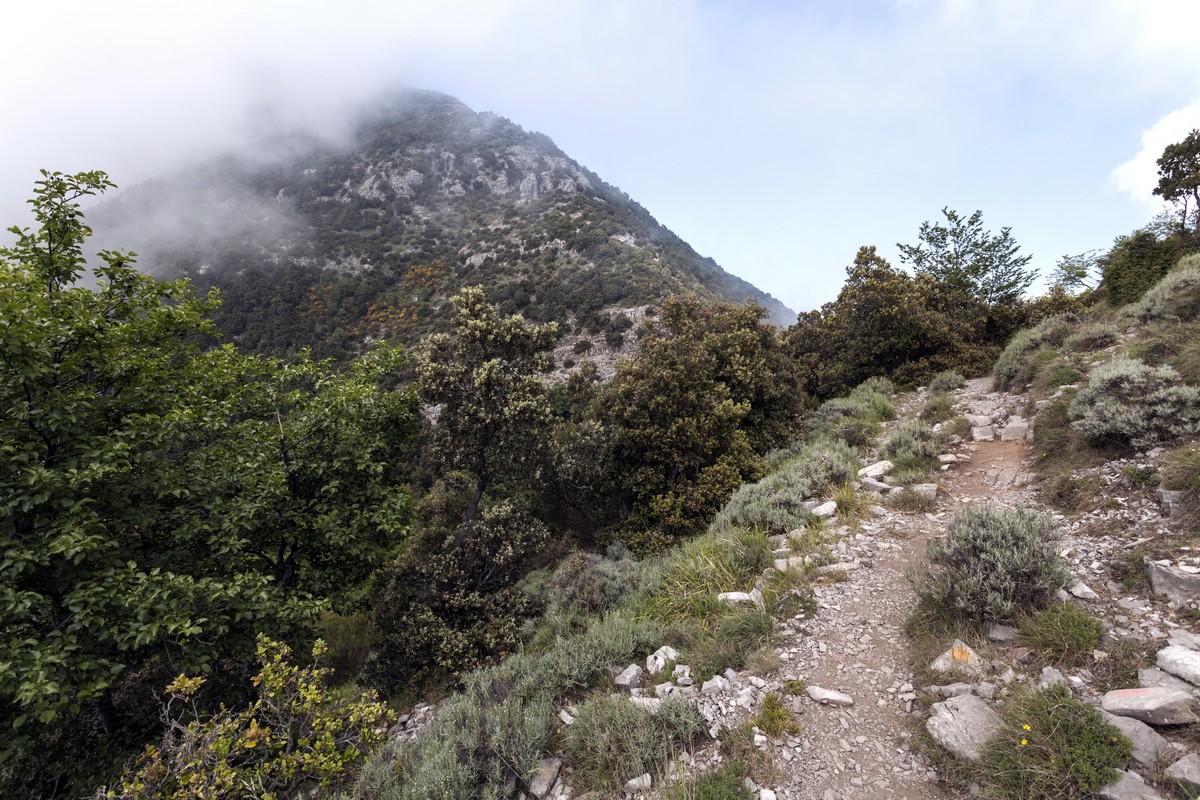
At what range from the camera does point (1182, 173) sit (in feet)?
54.0

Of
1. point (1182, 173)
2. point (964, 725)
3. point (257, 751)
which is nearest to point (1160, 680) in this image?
point (964, 725)

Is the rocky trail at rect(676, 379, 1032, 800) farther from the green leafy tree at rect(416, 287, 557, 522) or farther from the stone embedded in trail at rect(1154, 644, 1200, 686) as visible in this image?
the green leafy tree at rect(416, 287, 557, 522)

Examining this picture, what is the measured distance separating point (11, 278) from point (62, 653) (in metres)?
4.49

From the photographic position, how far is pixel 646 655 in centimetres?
573

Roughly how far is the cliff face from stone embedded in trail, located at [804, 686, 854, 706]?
4034cm

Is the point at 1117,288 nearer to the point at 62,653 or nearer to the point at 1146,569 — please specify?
the point at 1146,569

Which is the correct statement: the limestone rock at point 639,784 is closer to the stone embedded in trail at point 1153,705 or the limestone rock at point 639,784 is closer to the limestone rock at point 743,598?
the limestone rock at point 743,598

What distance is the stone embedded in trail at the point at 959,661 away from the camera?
4117mm

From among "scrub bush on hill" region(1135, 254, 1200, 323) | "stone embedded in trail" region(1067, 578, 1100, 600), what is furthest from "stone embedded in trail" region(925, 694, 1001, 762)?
"scrub bush on hill" region(1135, 254, 1200, 323)

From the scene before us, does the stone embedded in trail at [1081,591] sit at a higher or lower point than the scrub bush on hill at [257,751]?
higher

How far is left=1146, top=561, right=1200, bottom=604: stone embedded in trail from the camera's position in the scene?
4.00 meters

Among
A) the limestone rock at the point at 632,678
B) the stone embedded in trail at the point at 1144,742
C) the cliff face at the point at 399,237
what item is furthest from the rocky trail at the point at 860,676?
the cliff face at the point at 399,237

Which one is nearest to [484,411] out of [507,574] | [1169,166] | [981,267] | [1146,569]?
[507,574]

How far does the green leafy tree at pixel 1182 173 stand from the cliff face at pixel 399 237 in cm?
3116
